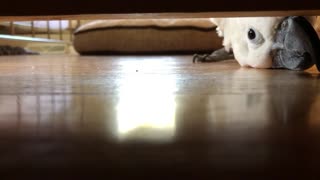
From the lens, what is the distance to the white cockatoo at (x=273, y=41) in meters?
0.98

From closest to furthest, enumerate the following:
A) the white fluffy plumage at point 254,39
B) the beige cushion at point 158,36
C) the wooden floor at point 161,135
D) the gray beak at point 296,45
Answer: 1. the wooden floor at point 161,135
2. the gray beak at point 296,45
3. the white fluffy plumage at point 254,39
4. the beige cushion at point 158,36

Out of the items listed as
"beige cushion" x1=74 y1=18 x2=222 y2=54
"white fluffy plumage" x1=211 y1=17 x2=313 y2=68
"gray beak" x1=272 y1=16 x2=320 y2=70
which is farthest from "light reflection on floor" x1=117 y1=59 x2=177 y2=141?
"beige cushion" x1=74 y1=18 x2=222 y2=54

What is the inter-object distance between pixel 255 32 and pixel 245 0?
720 millimetres

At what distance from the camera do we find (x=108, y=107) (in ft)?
1.86

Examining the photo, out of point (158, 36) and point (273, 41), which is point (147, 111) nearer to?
point (273, 41)

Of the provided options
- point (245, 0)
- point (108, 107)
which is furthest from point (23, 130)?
point (245, 0)

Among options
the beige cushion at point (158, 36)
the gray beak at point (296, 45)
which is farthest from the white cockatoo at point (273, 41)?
the beige cushion at point (158, 36)

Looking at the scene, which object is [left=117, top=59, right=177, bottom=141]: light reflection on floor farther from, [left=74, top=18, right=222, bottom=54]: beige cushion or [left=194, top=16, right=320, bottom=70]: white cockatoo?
[left=74, top=18, right=222, bottom=54]: beige cushion

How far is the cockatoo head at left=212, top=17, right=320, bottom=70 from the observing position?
3.23 ft

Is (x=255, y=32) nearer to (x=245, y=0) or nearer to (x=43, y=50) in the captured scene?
(x=245, y=0)

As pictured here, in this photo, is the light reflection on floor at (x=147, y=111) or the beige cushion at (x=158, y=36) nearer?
the light reflection on floor at (x=147, y=111)

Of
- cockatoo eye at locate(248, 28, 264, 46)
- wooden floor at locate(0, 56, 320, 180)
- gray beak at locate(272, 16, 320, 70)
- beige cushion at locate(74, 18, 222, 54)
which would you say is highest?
beige cushion at locate(74, 18, 222, 54)

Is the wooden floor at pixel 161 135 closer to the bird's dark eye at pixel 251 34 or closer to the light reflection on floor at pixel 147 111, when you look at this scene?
the light reflection on floor at pixel 147 111

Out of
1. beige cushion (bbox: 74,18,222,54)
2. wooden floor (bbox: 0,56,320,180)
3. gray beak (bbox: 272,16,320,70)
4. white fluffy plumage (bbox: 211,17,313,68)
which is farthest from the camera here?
beige cushion (bbox: 74,18,222,54)
